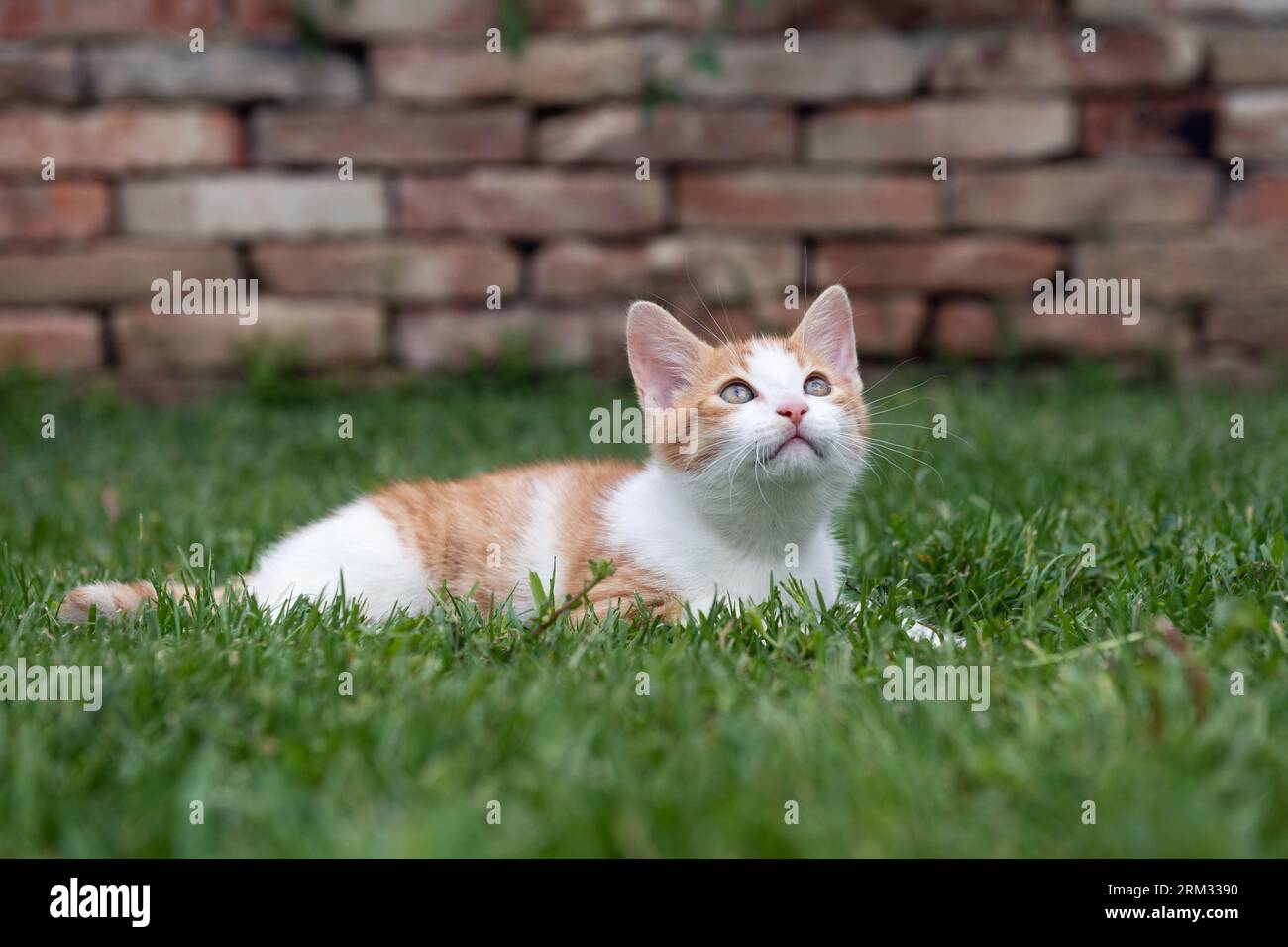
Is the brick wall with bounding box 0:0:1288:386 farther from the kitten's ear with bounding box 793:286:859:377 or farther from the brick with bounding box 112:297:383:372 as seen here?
the kitten's ear with bounding box 793:286:859:377

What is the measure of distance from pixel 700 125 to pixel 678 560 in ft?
13.8

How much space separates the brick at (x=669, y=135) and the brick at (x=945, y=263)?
688 mm

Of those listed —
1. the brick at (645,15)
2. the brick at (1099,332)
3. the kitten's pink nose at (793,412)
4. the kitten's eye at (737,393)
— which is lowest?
the kitten's pink nose at (793,412)

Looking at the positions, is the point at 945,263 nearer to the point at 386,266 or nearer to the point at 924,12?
the point at 924,12

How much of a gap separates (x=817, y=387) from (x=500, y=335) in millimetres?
3876

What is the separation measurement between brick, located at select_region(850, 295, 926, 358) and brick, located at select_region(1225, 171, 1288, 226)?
1.78 meters

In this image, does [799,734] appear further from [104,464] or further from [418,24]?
[418,24]

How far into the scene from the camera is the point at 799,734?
1.75 meters

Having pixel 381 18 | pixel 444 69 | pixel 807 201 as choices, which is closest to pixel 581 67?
pixel 444 69

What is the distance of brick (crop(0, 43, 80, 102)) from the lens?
617cm

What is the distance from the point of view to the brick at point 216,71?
20.4 feet

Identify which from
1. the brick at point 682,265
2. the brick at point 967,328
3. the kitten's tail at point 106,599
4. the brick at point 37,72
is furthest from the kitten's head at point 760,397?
the brick at point 37,72

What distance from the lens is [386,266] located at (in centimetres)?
639

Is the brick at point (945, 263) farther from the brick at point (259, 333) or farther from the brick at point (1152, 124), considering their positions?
the brick at point (259, 333)
